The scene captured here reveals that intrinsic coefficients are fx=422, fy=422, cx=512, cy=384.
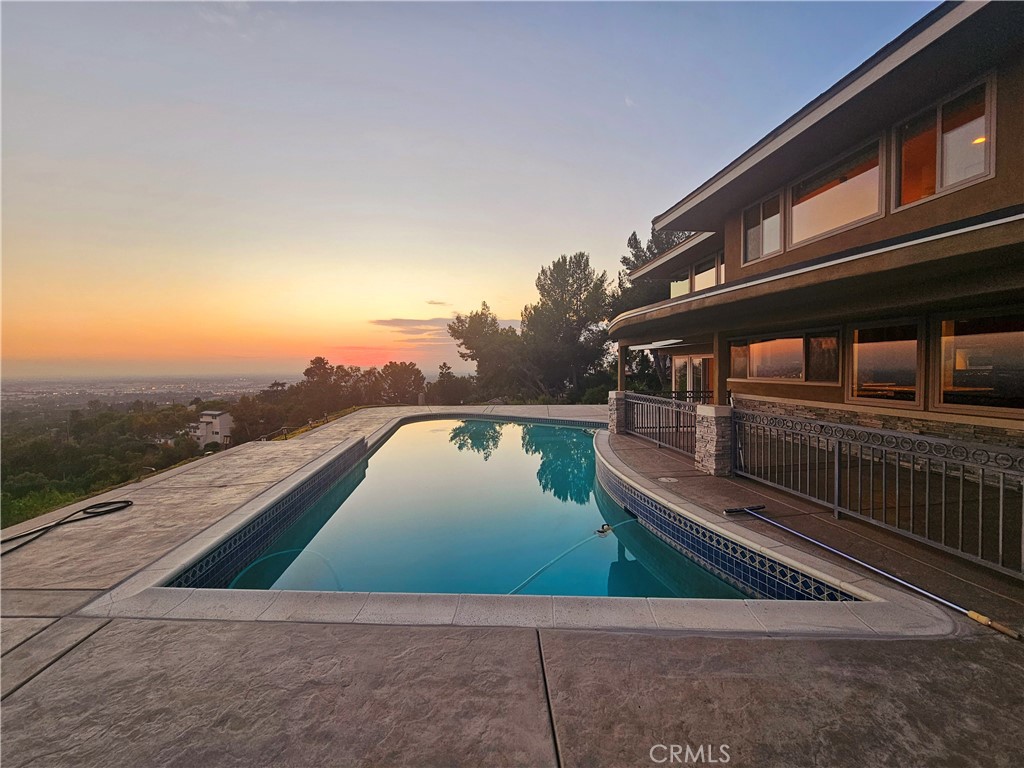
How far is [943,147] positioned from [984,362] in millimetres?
3250

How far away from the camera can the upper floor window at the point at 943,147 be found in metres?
5.72

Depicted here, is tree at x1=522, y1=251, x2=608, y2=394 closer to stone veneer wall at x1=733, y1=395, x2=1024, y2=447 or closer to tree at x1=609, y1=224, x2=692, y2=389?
tree at x1=609, y1=224, x2=692, y2=389

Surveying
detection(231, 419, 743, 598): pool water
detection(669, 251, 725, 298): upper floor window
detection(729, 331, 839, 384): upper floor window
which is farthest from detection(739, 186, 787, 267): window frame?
detection(231, 419, 743, 598): pool water

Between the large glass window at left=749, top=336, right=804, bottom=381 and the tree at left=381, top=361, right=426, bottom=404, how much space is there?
28.7m

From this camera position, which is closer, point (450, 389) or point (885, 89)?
point (885, 89)

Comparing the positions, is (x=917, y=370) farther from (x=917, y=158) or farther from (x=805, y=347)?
(x=917, y=158)

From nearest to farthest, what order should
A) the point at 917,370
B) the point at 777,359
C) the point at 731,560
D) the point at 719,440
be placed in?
the point at 731,560 < the point at 917,370 < the point at 719,440 < the point at 777,359

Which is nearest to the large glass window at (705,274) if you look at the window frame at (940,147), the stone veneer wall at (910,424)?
the stone veneer wall at (910,424)

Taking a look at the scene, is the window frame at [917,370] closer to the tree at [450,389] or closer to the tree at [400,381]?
the tree at [450,389]

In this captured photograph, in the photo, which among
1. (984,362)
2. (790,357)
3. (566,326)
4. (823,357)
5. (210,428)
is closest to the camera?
(984,362)

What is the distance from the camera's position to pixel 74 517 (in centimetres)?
618

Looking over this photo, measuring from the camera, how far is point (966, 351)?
21.8 ft

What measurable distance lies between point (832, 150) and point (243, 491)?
1237 cm

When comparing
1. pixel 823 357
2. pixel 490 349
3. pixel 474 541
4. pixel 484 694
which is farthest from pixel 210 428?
pixel 823 357
